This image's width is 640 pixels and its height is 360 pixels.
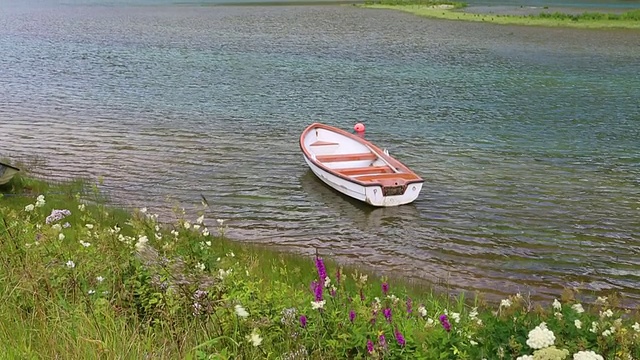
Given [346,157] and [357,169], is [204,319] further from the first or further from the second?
[346,157]

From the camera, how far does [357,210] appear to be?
637 inches

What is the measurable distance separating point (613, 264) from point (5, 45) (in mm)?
45523

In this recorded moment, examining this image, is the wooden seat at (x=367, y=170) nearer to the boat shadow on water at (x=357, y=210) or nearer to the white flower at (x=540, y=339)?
the boat shadow on water at (x=357, y=210)

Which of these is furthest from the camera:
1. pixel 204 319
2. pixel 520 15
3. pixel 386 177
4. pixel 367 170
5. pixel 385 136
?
pixel 520 15

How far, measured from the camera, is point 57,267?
621 cm

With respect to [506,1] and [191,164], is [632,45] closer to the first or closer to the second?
[191,164]

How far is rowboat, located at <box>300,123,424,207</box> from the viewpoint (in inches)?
631

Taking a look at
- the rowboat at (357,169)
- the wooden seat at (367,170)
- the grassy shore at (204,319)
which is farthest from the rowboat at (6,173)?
the grassy shore at (204,319)

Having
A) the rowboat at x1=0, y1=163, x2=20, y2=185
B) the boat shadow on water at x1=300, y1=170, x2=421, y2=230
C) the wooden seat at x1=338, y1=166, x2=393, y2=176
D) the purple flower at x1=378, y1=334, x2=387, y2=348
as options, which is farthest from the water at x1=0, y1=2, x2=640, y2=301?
the purple flower at x1=378, y1=334, x2=387, y2=348

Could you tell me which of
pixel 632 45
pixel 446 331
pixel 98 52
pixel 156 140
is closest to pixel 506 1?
pixel 632 45

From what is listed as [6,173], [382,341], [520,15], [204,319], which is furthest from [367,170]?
[520,15]

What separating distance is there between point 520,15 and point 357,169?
175 feet

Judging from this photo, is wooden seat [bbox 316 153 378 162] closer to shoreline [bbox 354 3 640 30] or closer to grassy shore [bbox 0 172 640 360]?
grassy shore [bbox 0 172 640 360]

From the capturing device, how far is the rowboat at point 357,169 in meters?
16.0
